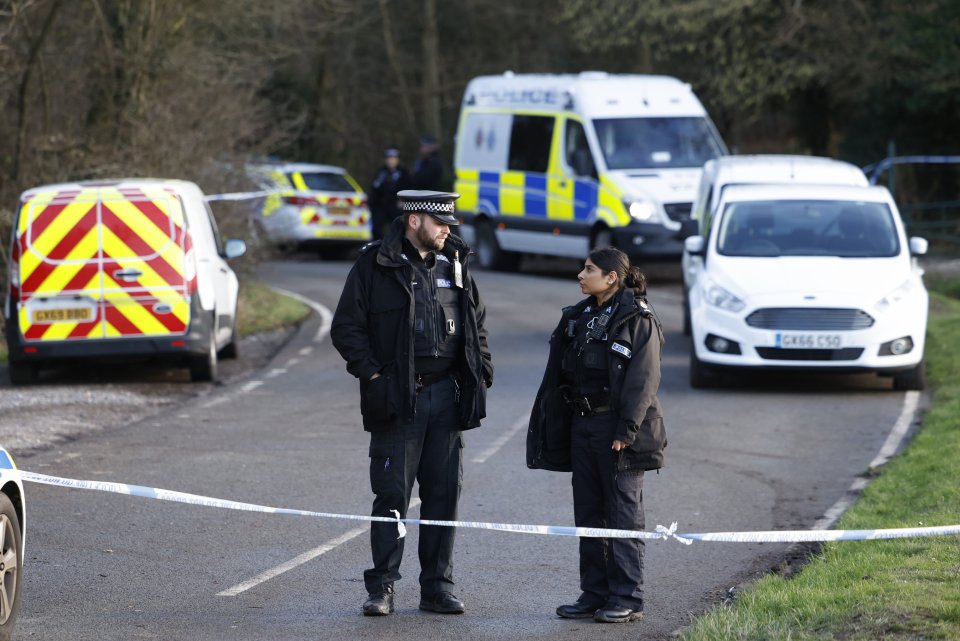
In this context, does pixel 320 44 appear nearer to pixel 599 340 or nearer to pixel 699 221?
pixel 699 221

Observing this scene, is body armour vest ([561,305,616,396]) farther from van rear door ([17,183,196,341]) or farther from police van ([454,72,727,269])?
police van ([454,72,727,269])

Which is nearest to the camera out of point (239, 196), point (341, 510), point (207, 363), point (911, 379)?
point (341, 510)

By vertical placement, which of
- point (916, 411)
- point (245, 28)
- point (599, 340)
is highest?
point (245, 28)

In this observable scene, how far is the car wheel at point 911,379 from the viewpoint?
45.7 ft

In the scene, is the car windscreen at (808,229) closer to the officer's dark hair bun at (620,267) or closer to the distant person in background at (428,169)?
the officer's dark hair bun at (620,267)

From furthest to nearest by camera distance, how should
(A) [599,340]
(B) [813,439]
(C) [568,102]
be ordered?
(C) [568,102] → (B) [813,439] → (A) [599,340]

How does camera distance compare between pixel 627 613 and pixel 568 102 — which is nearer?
pixel 627 613

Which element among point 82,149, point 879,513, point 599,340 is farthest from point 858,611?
point 82,149

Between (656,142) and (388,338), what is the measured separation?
713 inches

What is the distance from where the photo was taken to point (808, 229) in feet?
49.1

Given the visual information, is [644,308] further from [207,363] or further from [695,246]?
[207,363]

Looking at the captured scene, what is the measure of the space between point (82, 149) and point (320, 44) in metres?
20.0

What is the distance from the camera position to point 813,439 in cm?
1177

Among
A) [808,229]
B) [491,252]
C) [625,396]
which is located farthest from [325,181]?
[625,396]
